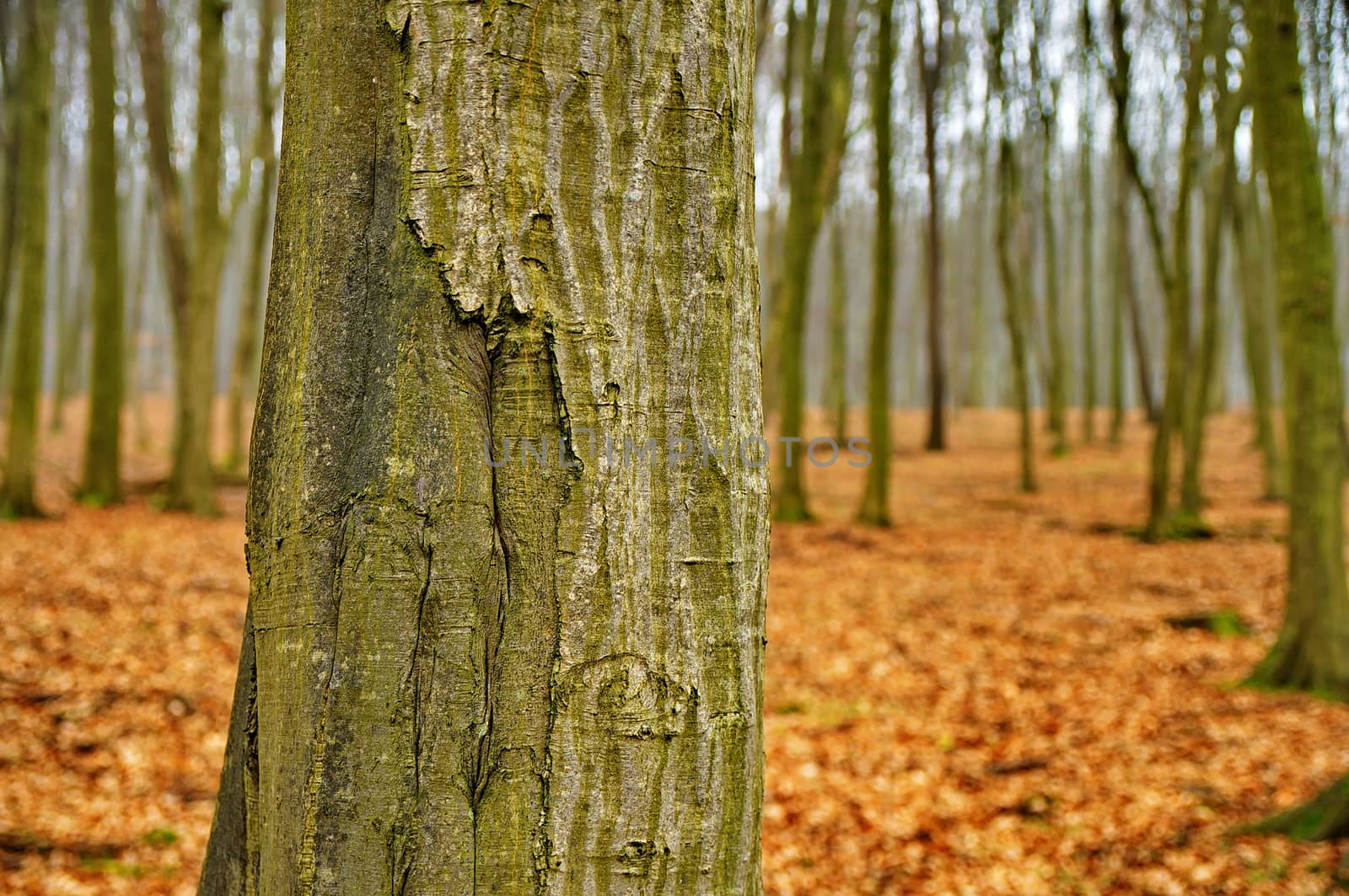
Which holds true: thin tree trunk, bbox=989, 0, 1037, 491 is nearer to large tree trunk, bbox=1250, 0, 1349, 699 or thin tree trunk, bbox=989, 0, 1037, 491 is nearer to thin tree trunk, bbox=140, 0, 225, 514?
large tree trunk, bbox=1250, 0, 1349, 699

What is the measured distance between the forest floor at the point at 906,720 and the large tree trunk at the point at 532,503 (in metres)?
3.00

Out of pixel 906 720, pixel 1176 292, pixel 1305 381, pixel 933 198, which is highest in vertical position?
pixel 933 198

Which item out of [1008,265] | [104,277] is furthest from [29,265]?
[1008,265]

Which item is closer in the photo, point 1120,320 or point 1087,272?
point 1120,320

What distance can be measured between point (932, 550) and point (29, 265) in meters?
10.3

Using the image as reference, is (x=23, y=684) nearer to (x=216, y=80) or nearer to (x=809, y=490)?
(x=216, y=80)

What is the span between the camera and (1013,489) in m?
15.6

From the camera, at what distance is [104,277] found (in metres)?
10.6

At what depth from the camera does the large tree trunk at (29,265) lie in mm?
9555

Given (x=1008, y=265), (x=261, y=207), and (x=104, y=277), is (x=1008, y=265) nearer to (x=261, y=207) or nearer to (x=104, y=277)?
(x=261, y=207)

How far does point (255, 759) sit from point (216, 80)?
11.0 meters

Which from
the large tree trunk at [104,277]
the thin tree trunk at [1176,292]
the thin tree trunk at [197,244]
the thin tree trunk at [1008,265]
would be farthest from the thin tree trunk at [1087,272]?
the large tree trunk at [104,277]

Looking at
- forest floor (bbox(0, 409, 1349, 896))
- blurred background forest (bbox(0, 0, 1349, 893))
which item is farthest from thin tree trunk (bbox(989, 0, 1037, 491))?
forest floor (bbox(0, 409, 1349, 896))

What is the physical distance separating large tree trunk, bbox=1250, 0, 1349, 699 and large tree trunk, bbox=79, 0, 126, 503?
10.8 m
